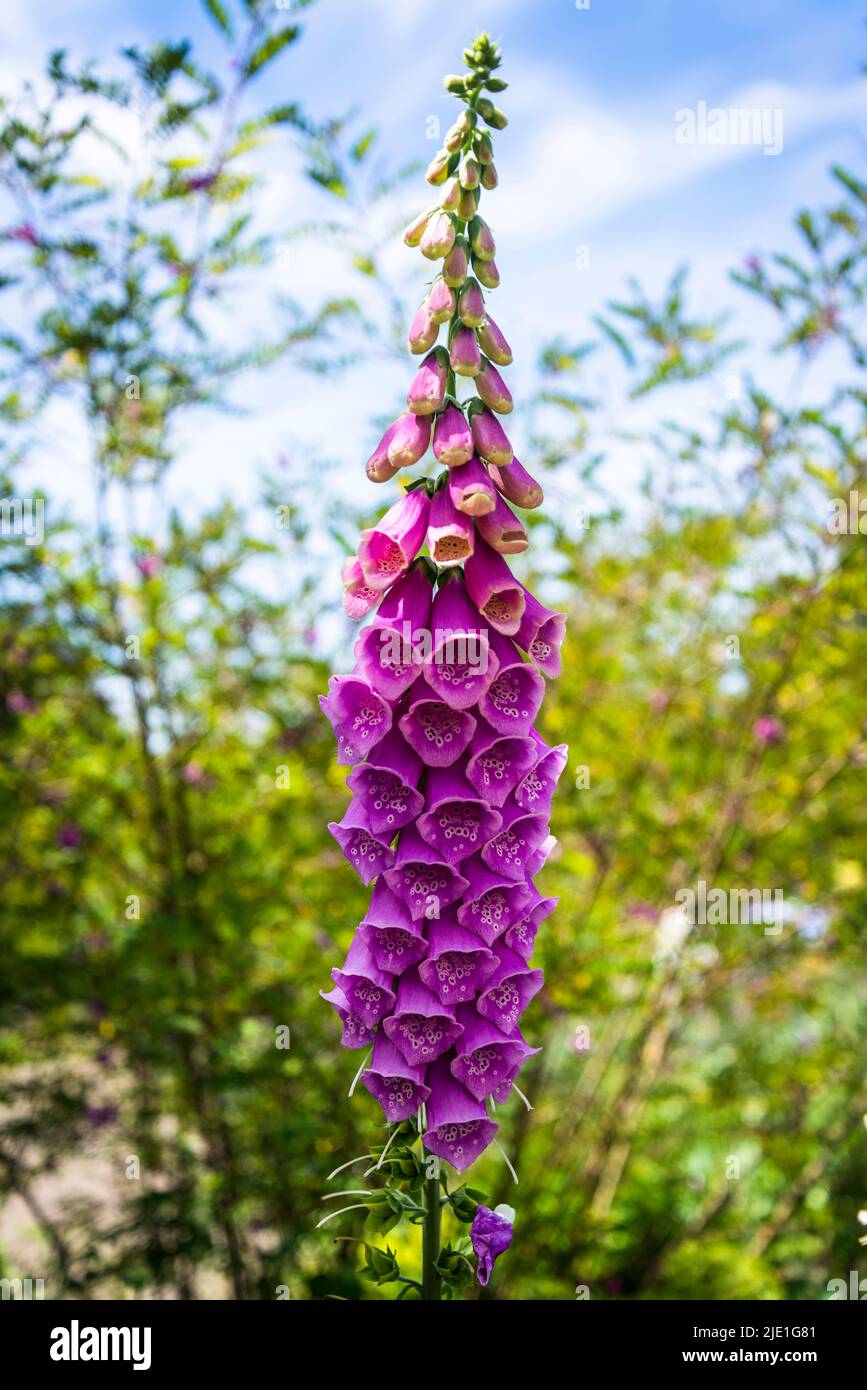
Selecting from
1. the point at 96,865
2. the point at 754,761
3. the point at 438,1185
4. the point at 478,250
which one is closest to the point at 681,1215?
the point at 754,761

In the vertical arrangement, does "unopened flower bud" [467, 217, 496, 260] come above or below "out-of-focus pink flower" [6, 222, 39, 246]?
below

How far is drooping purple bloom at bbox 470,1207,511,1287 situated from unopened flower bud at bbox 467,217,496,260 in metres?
1.70

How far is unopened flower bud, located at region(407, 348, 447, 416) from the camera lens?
1843 millimetres

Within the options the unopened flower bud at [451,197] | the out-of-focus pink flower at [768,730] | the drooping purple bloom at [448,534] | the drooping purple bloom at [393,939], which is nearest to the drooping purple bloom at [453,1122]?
the drooping purple bloom at [393,939]

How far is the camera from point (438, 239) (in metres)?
1.83

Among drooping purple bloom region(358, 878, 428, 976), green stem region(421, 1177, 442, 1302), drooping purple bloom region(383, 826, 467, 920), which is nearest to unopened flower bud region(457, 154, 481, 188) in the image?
drooping purple bloom region(383, 826, 467, 920)

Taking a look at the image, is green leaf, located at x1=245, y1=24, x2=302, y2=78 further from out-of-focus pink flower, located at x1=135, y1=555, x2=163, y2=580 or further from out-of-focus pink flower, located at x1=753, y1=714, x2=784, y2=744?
out-of-focus pink flower, located at x1=753, y1=714, x2=784, y2=744

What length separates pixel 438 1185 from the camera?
1803 millimetres

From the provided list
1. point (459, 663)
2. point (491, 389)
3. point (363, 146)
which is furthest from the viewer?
point (363, 146)

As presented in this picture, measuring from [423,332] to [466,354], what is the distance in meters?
0.10

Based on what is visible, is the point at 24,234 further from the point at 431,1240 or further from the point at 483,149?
the point at 431,1240

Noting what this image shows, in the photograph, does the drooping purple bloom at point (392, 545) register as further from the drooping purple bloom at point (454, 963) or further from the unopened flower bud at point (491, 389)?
the drooping purple bloom at point (454, 963)

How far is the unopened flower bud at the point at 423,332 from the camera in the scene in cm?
188

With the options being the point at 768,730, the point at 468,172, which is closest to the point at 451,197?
the point at 468,172
